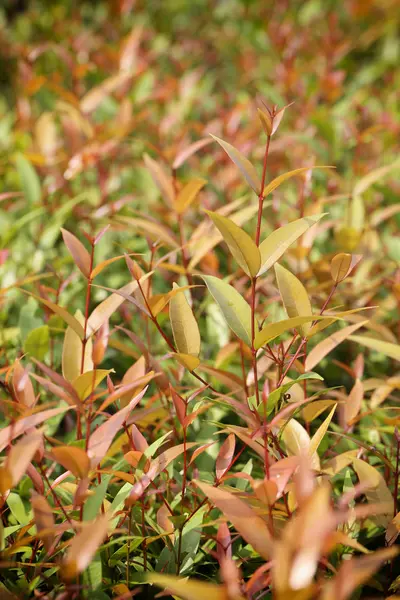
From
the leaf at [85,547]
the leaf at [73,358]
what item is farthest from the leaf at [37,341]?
the leaf at [85,547]

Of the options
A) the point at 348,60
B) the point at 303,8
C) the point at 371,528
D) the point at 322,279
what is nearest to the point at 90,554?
the point at 371,528

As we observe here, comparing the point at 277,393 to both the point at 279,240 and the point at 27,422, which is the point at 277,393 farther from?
the point at 27,422

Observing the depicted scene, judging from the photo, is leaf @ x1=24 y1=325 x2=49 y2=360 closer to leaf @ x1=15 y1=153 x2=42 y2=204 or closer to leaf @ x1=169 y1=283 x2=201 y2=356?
leaf @ x1=169 y1=283 x2=201 y2=356

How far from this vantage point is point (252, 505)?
72 centimetres

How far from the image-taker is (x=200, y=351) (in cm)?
101

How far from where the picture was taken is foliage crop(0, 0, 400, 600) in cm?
69

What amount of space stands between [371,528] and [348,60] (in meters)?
2.73

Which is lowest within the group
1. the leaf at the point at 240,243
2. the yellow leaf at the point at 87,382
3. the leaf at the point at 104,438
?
the leaf at the point at 104,438

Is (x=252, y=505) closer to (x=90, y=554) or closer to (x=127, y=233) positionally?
(x=90, y=554)

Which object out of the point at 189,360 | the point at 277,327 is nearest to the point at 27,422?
the point at 189,360

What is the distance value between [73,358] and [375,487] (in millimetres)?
429

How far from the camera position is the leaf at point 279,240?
2.48 ft

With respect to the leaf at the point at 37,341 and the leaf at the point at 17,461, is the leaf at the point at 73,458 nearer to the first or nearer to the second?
the leaf at the point at 17,461

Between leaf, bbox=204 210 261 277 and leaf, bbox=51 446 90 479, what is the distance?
0.28 m
